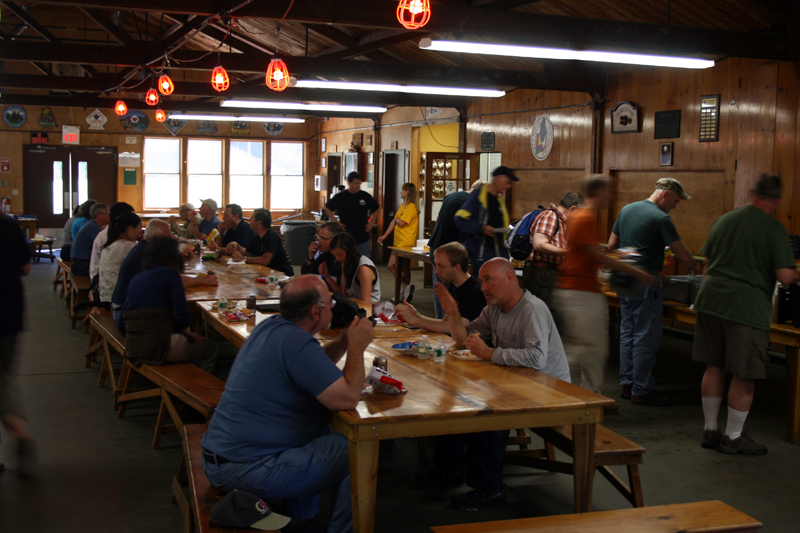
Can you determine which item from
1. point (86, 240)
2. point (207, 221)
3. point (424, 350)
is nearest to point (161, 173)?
point (207, 221)

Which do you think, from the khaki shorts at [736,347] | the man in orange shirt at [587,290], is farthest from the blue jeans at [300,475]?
the khaki shorts at [736,347]

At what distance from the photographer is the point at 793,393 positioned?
453 centimetres

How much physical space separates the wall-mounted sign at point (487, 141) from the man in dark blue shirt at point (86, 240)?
6.02m

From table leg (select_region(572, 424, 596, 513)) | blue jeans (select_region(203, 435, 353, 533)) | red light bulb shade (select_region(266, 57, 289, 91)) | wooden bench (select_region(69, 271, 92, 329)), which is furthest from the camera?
wooden bench (select_region(69, 271, 92, 329))

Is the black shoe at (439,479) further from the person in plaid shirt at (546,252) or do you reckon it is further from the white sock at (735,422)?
the person in plaid shirt at (546,252)

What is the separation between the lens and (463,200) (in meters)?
6.61

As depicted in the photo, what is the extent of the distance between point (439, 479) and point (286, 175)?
16921 millimetres

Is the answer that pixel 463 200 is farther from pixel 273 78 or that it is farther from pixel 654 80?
pixel 654 80

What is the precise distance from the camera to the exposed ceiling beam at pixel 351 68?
9.09 meters

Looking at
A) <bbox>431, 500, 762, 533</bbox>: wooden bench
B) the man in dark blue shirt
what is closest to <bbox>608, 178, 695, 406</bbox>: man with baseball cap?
<bbox>431, 500, 762, 533</bbox>: wooden bench

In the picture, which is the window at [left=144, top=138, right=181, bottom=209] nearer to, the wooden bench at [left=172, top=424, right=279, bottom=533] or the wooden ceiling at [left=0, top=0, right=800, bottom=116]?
the wooden ceiling at [left=0, top=0, right=800, bottom=116]

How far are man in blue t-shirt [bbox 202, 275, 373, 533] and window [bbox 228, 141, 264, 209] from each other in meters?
17.3

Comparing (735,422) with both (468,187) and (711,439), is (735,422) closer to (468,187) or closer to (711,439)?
(711,439)

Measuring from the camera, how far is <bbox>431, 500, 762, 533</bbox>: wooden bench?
2402mm
